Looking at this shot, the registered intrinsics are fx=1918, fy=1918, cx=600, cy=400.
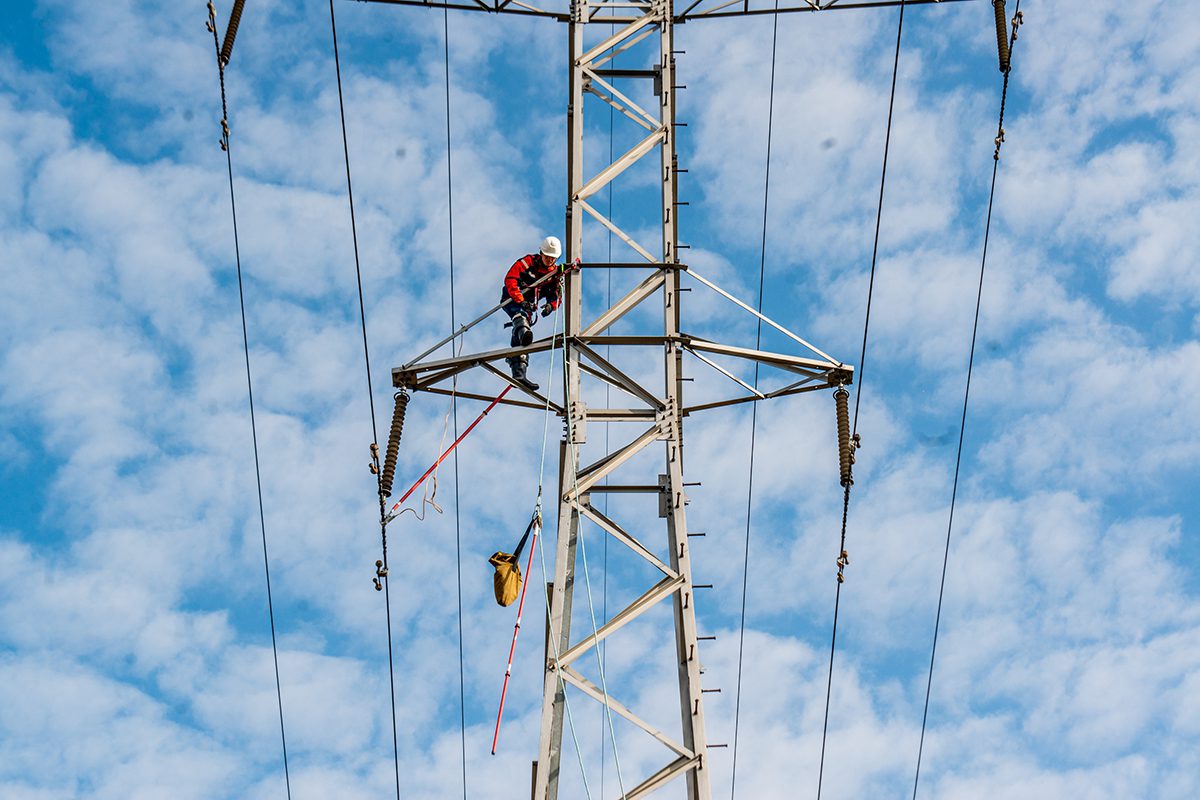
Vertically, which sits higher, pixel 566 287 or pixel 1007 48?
pixel 1007 48

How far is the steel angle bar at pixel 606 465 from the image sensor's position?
52.7 ft

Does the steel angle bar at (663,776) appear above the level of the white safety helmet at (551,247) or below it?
below

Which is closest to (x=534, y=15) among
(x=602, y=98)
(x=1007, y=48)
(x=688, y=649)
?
(x=602, y=98)

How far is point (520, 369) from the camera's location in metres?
16.8

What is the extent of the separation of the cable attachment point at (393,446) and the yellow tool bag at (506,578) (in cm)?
113

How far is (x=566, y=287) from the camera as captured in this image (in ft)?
54.6

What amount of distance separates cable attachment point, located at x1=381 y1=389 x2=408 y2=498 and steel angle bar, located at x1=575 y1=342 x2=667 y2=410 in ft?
5.44

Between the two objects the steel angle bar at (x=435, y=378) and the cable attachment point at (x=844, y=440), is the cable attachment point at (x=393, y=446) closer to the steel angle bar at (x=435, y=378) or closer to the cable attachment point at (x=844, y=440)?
the steel angle bar at (x=435, y=378)

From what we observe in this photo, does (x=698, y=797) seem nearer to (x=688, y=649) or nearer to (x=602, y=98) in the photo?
(x=688, y=649)

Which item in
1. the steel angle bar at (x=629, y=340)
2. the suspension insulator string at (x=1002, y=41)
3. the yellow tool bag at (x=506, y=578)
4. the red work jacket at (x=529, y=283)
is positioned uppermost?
the suspension insulator string at (x=1002, y=41)

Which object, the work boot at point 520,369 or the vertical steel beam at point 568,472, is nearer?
the vertical steel beam at point 568,472

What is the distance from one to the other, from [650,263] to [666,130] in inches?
56.3

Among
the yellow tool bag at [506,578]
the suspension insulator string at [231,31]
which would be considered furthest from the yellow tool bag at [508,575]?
the suspension insulator string at [231,31]

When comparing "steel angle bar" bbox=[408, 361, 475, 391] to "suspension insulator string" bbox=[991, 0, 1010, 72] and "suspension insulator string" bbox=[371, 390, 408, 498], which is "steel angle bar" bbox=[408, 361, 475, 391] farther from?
"suspension insulator string" bbox=[991, 0, 1010, 72]
